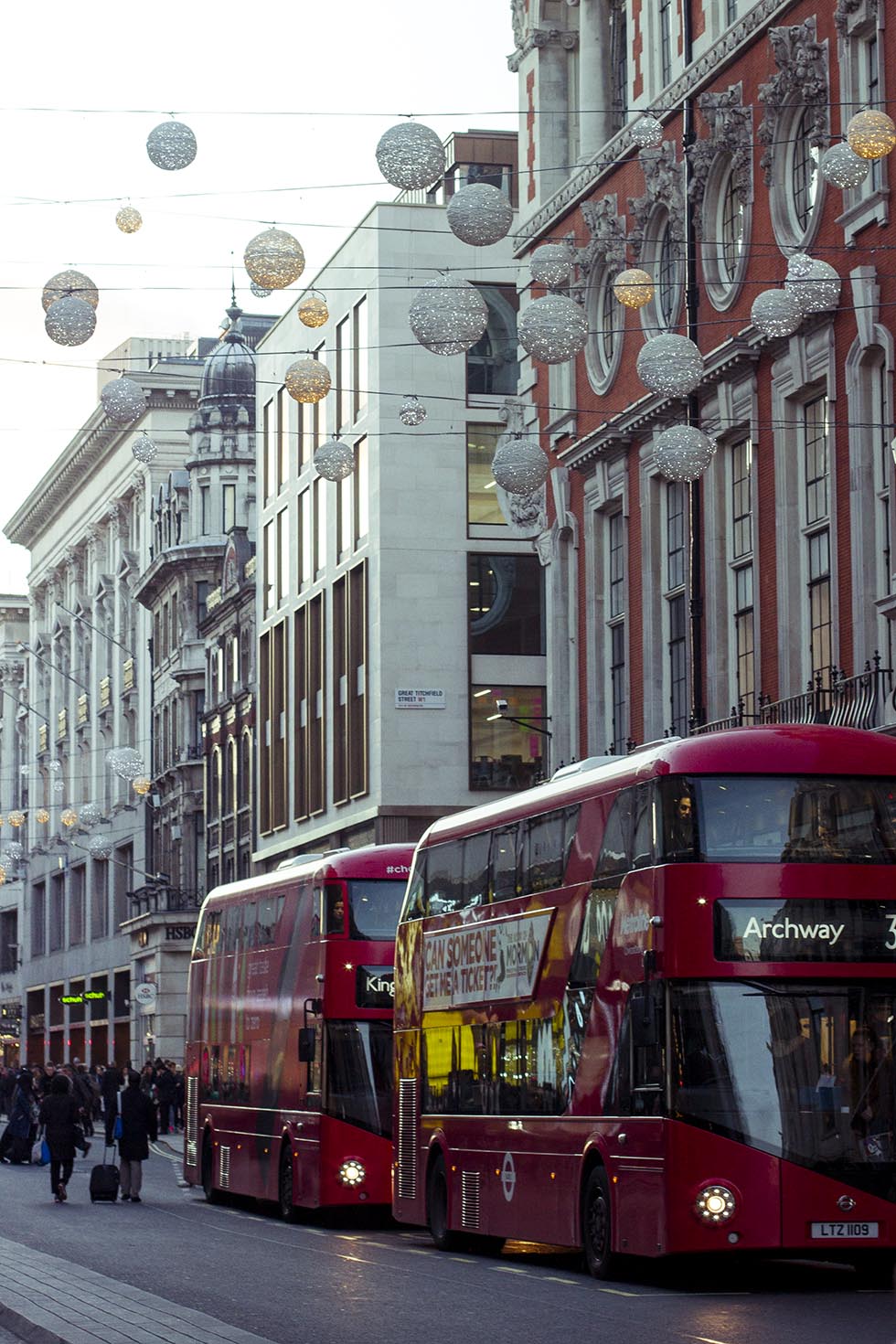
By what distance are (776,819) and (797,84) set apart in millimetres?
17074

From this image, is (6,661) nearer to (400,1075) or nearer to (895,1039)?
(400,1075)

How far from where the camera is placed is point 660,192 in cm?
3800

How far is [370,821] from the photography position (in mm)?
56812

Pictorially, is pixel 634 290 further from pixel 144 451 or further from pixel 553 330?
pixel 144 451

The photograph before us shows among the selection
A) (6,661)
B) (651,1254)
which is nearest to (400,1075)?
(651,1254)

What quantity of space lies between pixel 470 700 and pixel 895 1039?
39.7 metres

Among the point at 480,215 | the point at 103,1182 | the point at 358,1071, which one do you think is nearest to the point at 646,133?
the point at 480,215

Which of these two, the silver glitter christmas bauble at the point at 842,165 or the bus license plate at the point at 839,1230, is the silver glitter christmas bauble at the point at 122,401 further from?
the bus license plate at the point at 839,1230

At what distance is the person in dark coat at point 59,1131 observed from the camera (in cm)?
3170

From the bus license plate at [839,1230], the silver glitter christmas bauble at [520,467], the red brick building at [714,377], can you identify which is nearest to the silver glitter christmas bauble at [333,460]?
the silver glitter christmas bauble at [520,467]

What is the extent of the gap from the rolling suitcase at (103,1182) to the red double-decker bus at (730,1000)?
42.8 feet

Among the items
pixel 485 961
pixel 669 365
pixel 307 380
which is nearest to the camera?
pixel 485 961

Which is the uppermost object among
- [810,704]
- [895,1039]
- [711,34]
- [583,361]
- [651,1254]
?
[711,34]

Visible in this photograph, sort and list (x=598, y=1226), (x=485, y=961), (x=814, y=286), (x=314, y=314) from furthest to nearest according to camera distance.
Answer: (x=814, y=286) < (x=314, y=314) < (x=485, y=961) < (x=598, y=1226)
